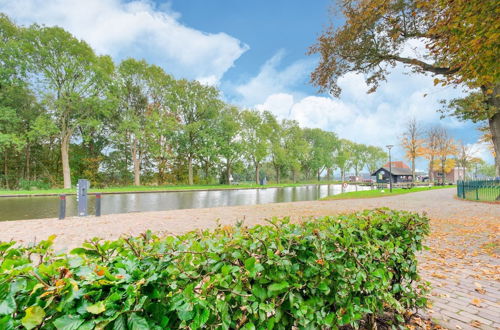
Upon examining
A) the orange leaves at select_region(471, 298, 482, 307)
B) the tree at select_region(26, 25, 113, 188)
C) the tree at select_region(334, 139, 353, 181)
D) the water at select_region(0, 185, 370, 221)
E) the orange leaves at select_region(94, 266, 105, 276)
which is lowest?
the water at select_region(0, 185, 370, 221)

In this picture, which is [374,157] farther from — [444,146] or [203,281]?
[203,281]

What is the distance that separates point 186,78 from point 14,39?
62.3 ft

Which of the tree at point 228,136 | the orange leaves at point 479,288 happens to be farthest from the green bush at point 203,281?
the tree at point 228,136

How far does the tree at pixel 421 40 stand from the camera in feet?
14.6

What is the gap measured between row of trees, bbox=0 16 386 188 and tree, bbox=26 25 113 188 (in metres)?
0.09

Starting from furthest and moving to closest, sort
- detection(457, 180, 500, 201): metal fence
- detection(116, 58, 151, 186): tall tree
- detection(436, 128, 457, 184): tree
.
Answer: detection(436, 128, 457, 184): tree < detection(116, 58, 151, 186): tall tree < detection(457, 180, 500, 201): metal fence

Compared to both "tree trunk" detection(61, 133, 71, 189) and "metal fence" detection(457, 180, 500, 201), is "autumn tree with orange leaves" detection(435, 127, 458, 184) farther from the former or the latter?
"tree trunk" detection(61, 133, 71, 189)

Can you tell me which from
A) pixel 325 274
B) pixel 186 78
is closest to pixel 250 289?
pixel 325 274

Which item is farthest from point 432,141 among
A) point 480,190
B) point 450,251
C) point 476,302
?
point 476,302

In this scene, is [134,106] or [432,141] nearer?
[134,106]

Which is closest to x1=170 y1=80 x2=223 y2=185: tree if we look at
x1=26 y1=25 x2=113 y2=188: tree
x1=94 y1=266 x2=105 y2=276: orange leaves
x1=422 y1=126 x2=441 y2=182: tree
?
x1=26 y1=25 x2=113 y2=188: tree

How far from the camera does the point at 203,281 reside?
4.19 ft

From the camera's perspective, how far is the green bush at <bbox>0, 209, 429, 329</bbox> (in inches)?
37.9

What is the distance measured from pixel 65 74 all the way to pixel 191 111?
16.3 meters
